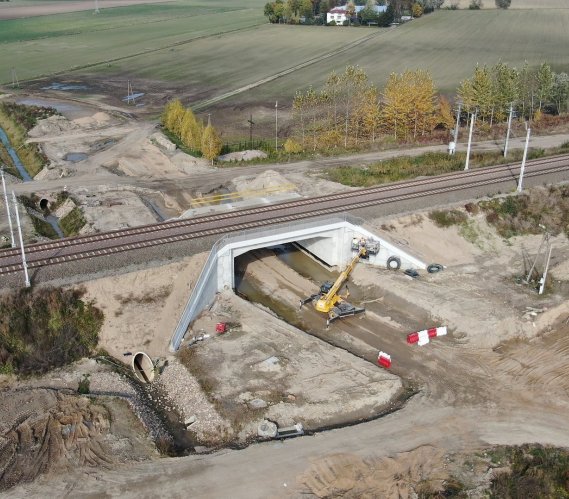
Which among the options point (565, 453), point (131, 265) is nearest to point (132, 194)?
point (131, 265)

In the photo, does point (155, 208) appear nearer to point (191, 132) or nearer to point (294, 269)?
point (294, 269)

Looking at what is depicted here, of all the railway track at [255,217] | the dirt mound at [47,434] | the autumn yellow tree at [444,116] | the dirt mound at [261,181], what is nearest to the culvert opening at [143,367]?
the dirt mound at [47,434]

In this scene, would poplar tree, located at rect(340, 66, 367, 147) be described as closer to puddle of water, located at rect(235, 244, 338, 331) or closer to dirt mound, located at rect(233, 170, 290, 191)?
dirt mound, located at rect(233, 170, 290, 191)

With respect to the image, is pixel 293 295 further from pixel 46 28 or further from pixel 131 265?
pixel 46 28

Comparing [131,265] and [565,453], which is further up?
[131,265]

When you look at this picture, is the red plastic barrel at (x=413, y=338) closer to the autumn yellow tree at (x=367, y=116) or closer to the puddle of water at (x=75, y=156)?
the autumn yellow tree at (x=367, y=116)

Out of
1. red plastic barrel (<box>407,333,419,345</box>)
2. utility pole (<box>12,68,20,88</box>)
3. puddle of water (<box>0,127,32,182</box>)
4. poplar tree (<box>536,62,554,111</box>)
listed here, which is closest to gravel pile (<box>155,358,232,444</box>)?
red plastic barrel (<box>407,333,419,345</box>)
